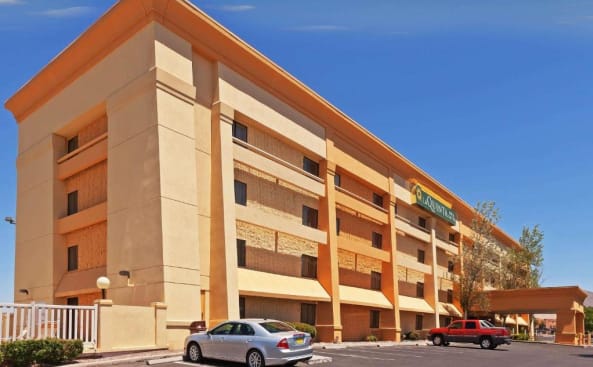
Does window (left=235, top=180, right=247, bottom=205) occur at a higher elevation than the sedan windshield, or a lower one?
higher

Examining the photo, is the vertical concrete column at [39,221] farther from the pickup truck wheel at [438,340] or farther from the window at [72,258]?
the pickup truck wheel at [438,340]

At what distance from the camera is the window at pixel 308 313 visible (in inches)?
1378

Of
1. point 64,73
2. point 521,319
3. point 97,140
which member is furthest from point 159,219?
point 521,319

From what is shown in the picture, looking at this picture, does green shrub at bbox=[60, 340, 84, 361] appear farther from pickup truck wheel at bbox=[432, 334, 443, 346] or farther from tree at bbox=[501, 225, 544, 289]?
tree at bbox=[501, 225, 544, 289]

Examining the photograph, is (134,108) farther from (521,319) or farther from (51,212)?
(521,319)

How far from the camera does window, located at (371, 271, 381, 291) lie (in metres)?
44.3

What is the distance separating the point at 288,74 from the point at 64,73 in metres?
12.2

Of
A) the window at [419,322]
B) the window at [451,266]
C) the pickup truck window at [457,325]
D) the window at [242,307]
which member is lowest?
the window at [419,322]

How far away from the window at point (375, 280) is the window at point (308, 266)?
356 inches

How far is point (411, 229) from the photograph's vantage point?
4956cm

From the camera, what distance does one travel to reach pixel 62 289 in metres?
30.7

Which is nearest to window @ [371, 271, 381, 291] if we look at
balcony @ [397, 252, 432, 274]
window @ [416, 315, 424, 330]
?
balcony @ [397, 252, 432, 274]

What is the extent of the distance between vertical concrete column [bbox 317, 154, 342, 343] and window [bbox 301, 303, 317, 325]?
0.31m

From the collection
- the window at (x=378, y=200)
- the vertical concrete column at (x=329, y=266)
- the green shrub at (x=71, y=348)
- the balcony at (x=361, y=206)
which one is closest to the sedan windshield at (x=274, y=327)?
the green shrub at (x=71, y=348)
